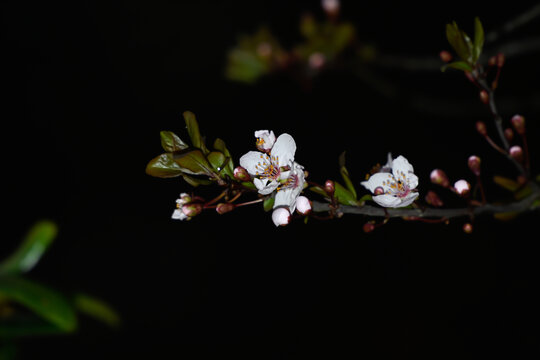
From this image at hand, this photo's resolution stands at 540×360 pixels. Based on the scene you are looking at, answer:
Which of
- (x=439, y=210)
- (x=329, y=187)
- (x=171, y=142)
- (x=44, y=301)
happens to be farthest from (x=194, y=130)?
(x=44, y=301)

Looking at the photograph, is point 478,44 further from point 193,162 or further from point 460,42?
point 193,162

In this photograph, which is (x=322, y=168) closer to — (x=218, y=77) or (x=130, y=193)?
(x=218, y=77)

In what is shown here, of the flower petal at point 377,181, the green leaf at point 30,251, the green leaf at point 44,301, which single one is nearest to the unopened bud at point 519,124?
the flower petal at point 377,181

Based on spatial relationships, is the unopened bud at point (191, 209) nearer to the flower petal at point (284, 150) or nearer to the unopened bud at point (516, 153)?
the flower petal at point (284, 150)

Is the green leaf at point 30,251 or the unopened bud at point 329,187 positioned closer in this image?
the unopened bud at point 329,187

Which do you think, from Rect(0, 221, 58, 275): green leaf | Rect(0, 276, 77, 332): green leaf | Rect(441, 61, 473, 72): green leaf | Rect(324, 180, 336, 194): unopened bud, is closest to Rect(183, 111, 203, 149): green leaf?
Rect(324, 180, 336, 194): unopened bud
